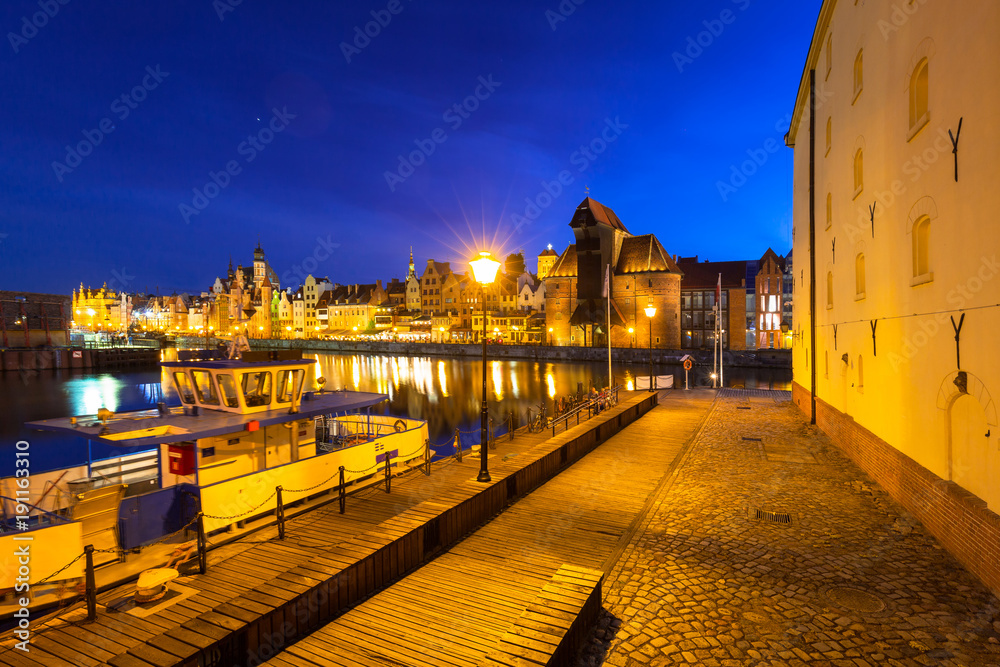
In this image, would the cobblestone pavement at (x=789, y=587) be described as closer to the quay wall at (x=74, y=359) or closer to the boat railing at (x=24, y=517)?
the boat railing at (x=24, y=517)

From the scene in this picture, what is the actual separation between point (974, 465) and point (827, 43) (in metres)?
16.4

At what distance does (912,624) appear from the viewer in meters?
6.44

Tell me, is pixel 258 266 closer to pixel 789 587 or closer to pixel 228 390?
pixel 228 390

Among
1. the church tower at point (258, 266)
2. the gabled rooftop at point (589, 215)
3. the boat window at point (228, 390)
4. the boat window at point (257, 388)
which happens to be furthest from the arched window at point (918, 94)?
the church tower at point (258, 266)

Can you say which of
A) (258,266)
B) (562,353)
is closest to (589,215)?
(562,353)

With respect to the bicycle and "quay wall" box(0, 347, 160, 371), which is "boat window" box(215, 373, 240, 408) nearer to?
the bicycle

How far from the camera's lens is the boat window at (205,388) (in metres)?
12.5

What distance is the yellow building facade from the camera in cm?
738

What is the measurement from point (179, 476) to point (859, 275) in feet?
59.0

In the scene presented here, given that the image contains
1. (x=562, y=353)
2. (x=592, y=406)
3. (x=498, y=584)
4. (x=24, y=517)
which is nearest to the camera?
(x=498, y=584)

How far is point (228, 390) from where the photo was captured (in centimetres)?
1241

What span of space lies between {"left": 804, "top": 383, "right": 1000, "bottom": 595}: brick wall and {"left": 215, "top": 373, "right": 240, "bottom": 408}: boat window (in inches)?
560

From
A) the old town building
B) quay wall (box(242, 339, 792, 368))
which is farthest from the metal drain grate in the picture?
the old town building

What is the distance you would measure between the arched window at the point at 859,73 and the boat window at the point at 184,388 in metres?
19.0
